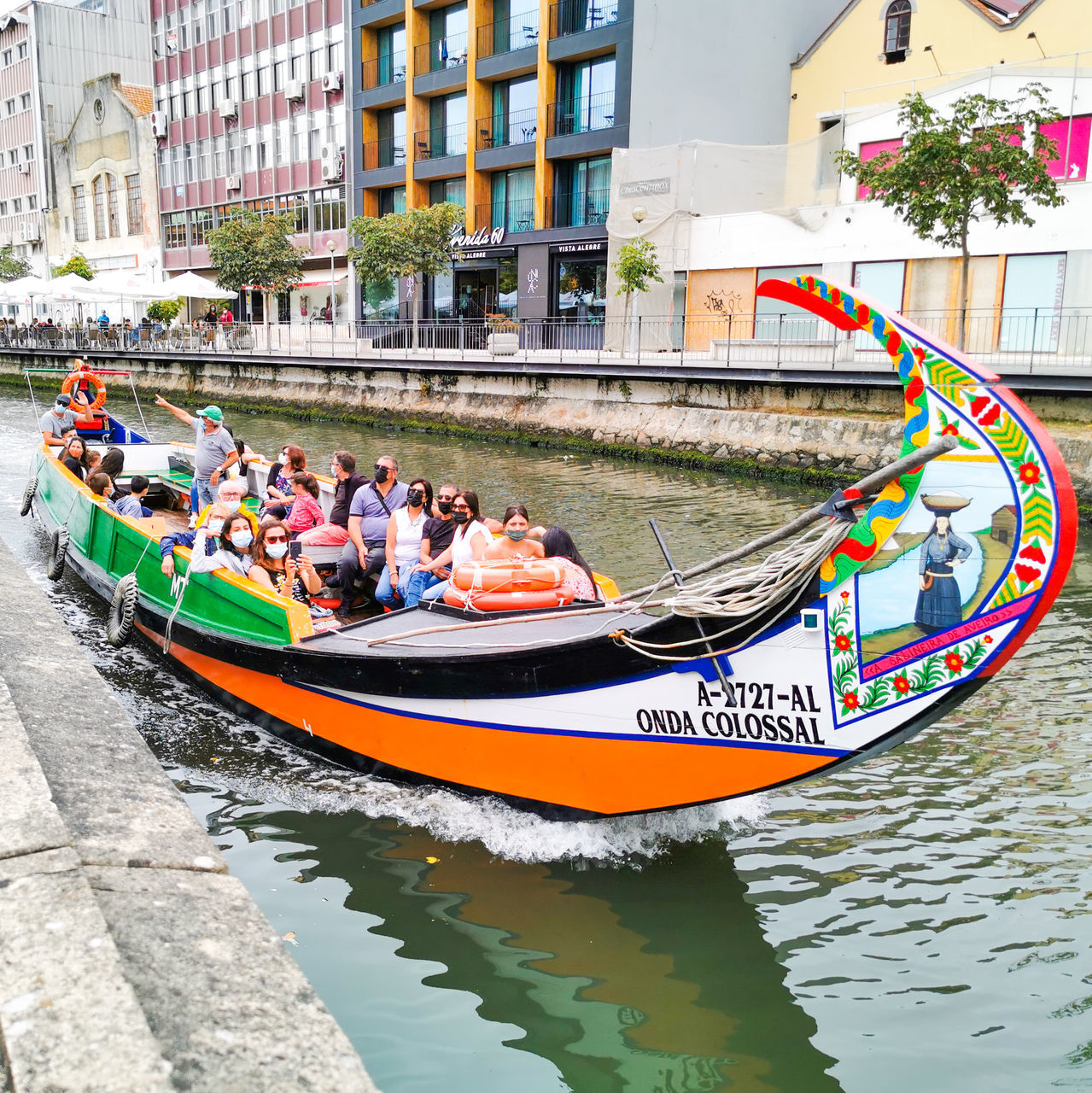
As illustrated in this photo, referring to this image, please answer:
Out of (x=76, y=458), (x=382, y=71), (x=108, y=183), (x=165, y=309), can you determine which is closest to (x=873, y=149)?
(x=76, y=458)

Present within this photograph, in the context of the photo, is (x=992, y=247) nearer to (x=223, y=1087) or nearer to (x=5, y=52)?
(x=223, y=1087)

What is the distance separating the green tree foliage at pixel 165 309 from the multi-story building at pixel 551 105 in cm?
1334

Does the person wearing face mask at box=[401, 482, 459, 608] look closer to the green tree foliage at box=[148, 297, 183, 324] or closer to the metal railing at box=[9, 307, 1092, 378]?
the metal railing at box=[9, 307, 1092, 378]

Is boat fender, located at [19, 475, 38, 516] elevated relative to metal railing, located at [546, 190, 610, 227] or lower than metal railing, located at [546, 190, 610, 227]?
lower

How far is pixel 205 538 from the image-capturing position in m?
8.05

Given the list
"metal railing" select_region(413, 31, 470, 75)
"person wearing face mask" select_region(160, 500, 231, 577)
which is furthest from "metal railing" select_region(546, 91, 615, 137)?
"person wearing face mask" select_region(160, 500, 231, 577)

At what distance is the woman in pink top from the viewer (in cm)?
991

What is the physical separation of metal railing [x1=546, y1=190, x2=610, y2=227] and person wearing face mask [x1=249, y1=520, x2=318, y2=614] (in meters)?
27.0

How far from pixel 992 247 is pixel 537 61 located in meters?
17.6

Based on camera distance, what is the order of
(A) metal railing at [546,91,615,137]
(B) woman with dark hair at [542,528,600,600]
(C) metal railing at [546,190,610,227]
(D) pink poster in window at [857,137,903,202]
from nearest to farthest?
(B) woman with dark hair at [542,528,600,600] < (D) pink poster in window at [857,137,903,202] < (A) metal railing at [546,91,615,137] < (C) metal railing at [546,190,610,227]

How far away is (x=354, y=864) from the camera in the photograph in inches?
231

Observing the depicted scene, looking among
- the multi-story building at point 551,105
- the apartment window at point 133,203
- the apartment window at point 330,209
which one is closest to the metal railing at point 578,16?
the multi-story building at point 551,105

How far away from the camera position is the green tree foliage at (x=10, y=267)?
5653cm

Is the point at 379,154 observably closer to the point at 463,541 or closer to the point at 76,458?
the point at 76,458
